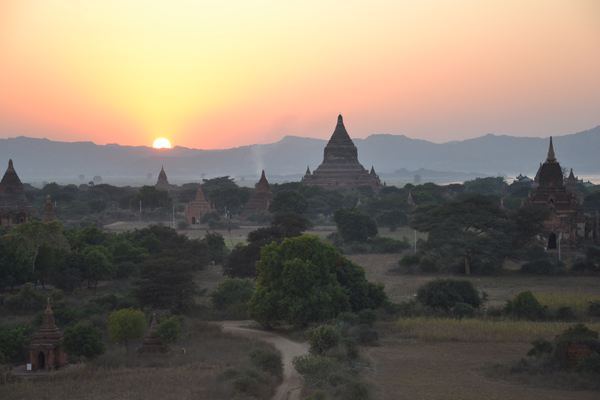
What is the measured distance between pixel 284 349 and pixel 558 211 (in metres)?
27.9

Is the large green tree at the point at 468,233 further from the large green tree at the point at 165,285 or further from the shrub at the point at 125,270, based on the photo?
the large green tree at the point at 165,285

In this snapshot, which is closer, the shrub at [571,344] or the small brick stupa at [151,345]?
the shrub at [571,344]

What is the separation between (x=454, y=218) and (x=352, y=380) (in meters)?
22.9

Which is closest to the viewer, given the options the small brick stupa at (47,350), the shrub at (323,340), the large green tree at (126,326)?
the small brick stupa at (47,350)

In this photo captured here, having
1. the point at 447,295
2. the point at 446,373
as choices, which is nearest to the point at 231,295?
the point at 447,295

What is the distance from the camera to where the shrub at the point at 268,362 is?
1997 cm

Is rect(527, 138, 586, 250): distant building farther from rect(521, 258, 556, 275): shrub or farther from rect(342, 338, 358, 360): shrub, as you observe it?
rect(342, 338, 358, 360): shrub

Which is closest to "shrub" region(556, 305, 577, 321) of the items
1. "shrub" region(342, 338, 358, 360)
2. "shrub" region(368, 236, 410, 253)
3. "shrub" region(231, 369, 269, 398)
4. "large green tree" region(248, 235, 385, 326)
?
"large green tree" region(248, 235, 385, 326)

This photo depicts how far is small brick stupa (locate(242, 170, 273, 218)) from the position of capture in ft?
254

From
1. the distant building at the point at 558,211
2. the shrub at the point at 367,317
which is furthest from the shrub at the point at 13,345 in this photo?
the distant building at the point at 558,211

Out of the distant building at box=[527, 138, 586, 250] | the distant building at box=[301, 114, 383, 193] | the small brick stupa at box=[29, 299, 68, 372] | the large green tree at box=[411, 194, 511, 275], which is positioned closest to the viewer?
the small brick stupa at box=[29, 299, 68, 372]

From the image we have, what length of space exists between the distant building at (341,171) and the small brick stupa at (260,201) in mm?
21166

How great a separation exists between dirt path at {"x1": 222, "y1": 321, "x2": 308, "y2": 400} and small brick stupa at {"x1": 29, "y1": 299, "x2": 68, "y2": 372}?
620cm

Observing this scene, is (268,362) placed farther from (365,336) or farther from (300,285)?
(300,285)
